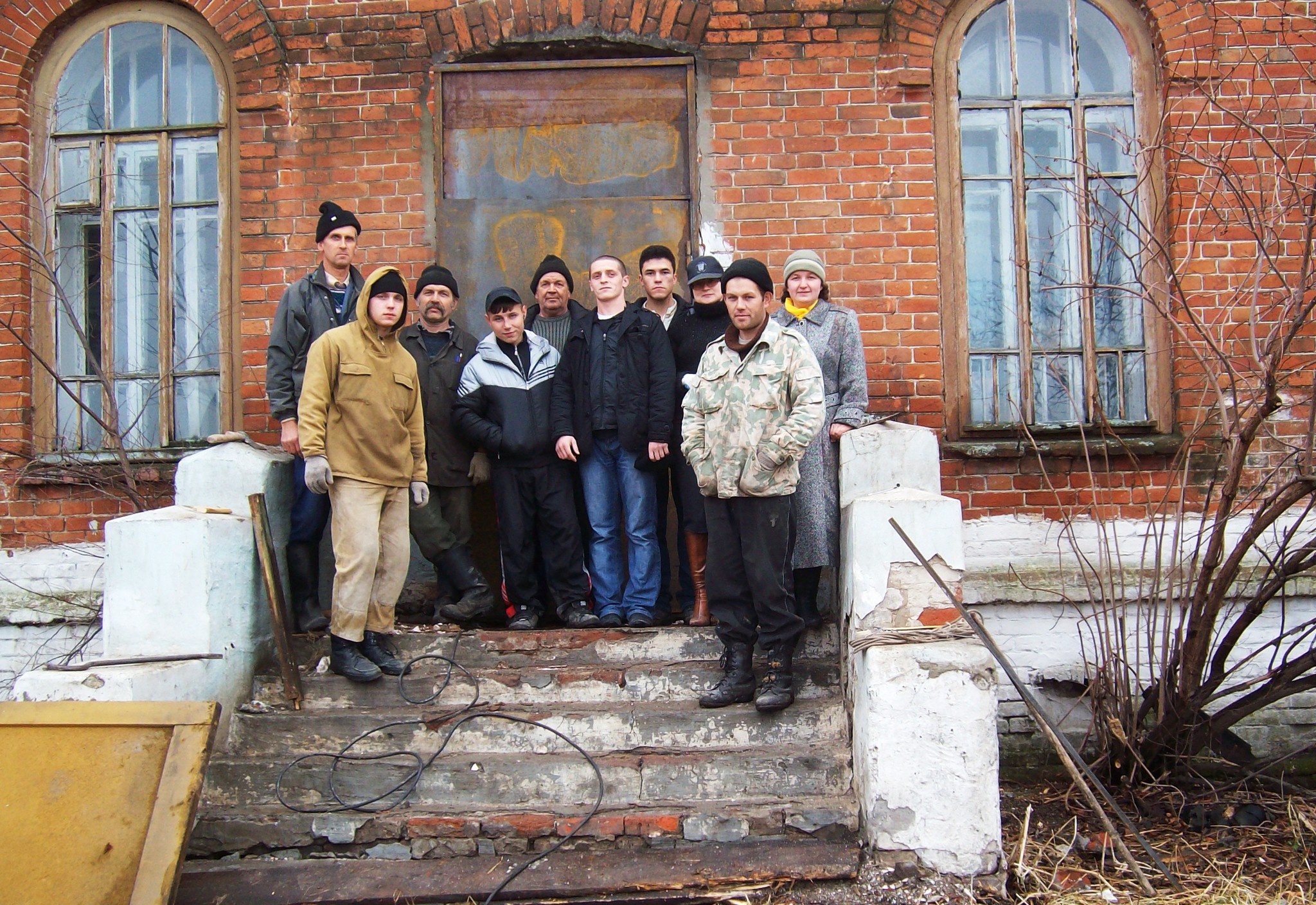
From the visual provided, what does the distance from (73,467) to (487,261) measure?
2529 millimetres

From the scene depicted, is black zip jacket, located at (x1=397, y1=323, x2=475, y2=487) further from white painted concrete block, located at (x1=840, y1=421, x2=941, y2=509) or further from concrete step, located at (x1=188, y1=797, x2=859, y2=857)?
white painted concrete block, located at (x1=840, y1=421, x2=941, y2=509)

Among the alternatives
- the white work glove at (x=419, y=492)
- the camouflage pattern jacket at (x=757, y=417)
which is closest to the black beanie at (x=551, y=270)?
the white work glove at (x=419, y=492)

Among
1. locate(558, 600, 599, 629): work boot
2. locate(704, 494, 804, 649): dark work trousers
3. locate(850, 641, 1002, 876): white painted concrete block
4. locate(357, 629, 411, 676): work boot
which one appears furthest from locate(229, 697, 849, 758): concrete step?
locate(558, 600, 599, 629): work boot

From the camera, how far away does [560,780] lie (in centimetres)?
440

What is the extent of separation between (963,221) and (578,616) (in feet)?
10.1

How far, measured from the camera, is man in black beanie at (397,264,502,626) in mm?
5391

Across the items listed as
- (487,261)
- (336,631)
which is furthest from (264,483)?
(487,261)

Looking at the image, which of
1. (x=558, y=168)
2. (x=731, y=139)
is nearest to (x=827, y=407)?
(x=731, y=139)

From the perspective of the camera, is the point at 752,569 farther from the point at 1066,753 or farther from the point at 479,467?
the point at 479,467

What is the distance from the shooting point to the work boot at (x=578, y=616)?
5.22m

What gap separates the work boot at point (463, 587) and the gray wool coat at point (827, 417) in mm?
1585

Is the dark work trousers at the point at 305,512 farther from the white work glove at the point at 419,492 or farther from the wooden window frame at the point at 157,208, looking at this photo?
the wooden window frame at the point at 157,208

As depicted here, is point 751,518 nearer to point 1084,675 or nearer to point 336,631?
point 336,631

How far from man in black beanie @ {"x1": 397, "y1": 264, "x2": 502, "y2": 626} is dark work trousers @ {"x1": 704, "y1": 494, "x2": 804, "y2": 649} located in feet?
4.64
